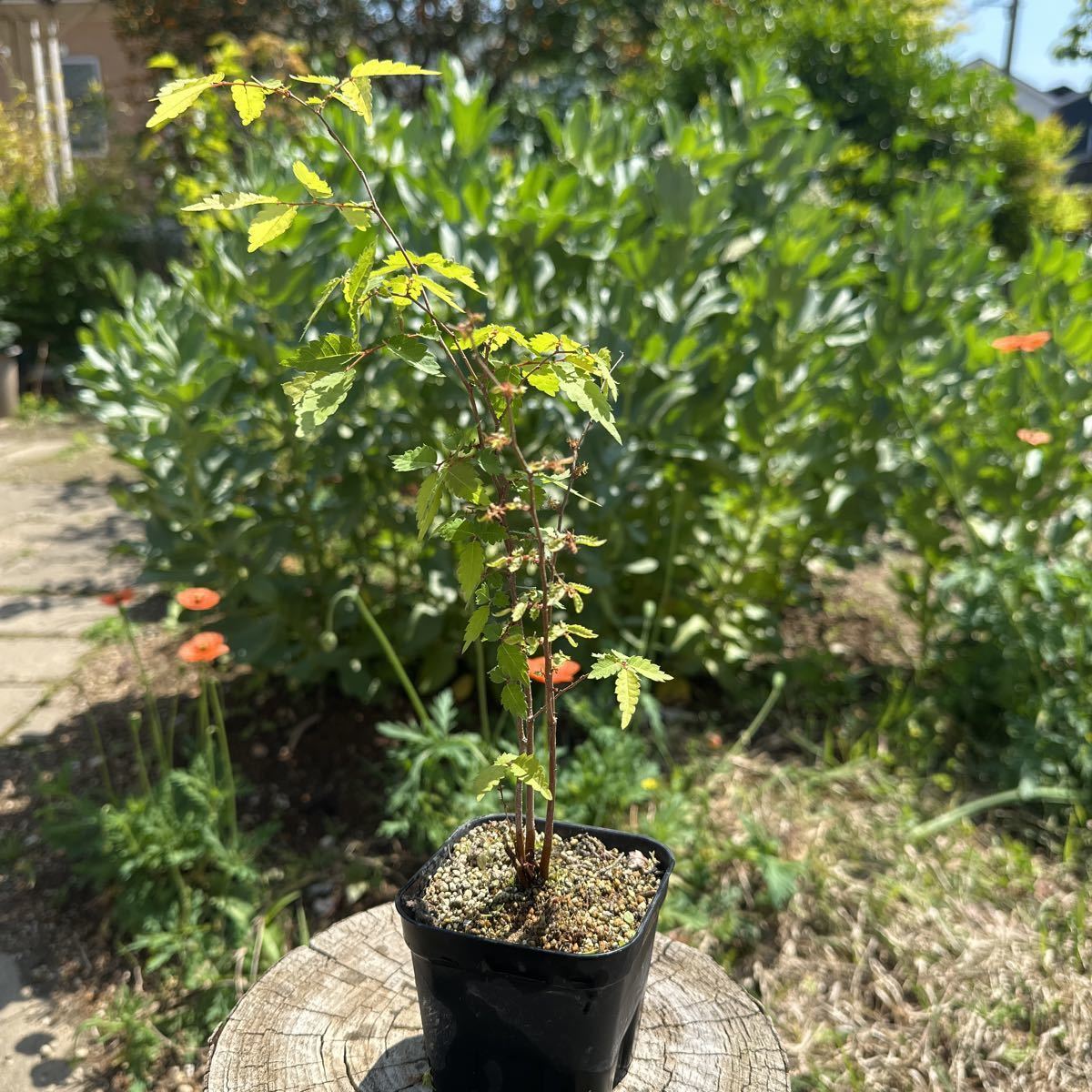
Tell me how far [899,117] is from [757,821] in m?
4.72

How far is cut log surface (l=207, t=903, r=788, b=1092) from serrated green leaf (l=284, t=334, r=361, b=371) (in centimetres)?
98

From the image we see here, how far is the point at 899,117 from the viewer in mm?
5742

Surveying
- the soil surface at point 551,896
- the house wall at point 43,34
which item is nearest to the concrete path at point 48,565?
the soil surface at point 551,896

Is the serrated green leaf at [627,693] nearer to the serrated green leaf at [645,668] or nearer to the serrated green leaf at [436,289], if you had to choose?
the serrated green leaf at [645,668]

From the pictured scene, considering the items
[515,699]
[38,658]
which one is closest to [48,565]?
[38,658]

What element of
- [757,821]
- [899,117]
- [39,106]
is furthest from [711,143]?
[39,106]

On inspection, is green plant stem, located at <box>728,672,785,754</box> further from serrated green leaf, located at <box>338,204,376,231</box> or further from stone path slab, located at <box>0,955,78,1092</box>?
serrated green leaf, located at <box>338,204,376,231</box>

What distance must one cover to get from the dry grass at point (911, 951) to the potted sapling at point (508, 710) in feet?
3.03

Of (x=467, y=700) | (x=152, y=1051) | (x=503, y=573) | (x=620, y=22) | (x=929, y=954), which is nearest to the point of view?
(x=503, y=573)

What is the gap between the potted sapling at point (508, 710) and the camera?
3.44 ft

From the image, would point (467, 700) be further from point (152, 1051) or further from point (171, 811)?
point (152, 1051)

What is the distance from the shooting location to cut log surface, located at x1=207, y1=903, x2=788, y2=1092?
139 cm

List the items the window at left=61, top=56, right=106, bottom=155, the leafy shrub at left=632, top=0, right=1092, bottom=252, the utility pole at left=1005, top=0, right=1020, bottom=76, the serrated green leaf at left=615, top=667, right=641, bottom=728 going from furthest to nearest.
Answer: the utility pole at left=1005, top=0, right=1020, bottom=76 < the window at left=61, top=56, right=106, bottom=155 < the leafy shrub at left=632, top=0, right=1092, bottom=252 < the serrated green leaf at left=615, top=667, right=641, bottom=728

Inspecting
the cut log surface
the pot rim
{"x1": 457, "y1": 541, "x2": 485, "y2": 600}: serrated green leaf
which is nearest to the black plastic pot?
the pot rim
